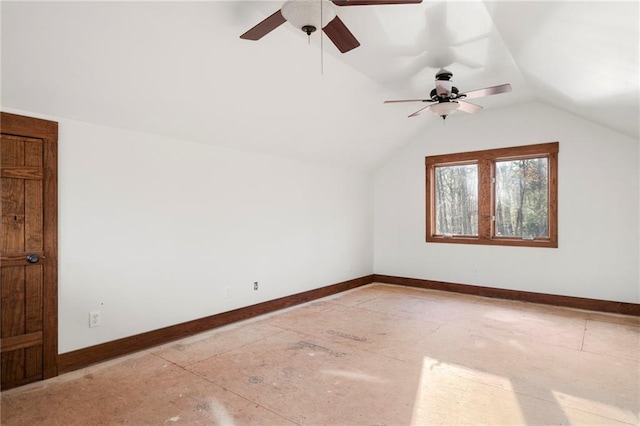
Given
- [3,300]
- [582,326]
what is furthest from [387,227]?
[3,300]

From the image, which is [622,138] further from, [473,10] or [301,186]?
[301,186]

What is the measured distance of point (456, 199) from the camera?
5.86 meters

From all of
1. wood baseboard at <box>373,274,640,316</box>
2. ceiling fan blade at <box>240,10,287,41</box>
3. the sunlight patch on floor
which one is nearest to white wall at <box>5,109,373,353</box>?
ceiling fan blade at <box>240,10,287,41</box>

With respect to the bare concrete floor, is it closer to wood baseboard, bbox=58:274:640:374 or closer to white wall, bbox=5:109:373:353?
wood baseboard, bbox=58:274:640:374

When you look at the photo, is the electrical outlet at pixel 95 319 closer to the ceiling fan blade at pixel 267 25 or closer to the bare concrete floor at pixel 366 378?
the bare concrete floor at pixel 366 378

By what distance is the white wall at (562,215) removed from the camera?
4.45 m

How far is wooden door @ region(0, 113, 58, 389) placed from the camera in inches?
102

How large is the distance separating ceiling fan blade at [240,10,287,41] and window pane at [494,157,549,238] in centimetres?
447

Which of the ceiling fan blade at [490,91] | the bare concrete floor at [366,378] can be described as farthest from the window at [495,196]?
the ceiling fan blade at [490,91]

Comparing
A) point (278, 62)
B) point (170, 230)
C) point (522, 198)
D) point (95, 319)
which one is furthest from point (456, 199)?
point (95, 319)

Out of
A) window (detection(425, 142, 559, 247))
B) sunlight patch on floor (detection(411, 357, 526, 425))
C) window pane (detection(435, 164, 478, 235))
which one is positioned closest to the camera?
sunlight patch on floor (detection(411, 357, 526, 425))

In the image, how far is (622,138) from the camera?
4426 millimetres

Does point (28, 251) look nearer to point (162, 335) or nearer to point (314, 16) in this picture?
point (162, 335)

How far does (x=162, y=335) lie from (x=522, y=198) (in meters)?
5.12
